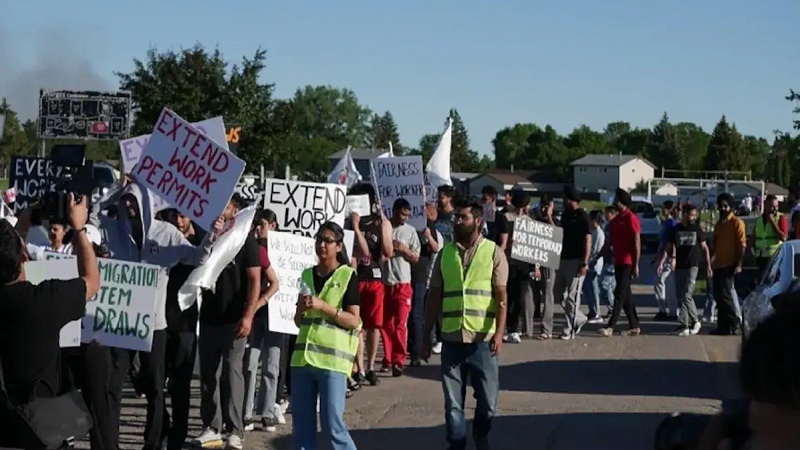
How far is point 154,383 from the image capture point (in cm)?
914

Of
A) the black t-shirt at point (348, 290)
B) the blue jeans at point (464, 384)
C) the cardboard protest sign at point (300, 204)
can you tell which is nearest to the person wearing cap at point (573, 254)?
the cardboard protest sign at point (300, 204)

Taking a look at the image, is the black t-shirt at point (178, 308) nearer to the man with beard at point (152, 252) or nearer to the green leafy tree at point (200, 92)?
the man with beard at point (152, 252)

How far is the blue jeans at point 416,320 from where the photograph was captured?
14.7 m

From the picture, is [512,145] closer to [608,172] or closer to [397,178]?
[608,172]

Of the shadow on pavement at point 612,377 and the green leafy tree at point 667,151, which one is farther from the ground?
the green leafy tree at point 667,151

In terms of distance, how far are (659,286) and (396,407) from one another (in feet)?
28.2

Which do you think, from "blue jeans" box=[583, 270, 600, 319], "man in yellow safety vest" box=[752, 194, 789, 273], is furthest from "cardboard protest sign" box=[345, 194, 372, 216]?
"man in yellow safety vest" box=[752, 194, 789, 273]

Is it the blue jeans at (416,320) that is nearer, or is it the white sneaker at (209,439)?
the white sneaker at (209,439)

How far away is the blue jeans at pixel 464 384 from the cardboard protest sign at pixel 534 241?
24.0ft

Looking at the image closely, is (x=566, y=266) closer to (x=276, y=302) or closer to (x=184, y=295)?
(x=276, y=302)

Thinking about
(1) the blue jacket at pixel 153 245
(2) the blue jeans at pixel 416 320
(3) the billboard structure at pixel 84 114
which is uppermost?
(3) the billboard structure at pixel 84 114

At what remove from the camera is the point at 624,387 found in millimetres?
13172

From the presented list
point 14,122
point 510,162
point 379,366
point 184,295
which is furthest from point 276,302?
point 510,162

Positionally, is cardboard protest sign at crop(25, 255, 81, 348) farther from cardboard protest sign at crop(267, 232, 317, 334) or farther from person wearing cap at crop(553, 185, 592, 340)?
person wearing cap at crop(553, 185, 592, 340)
